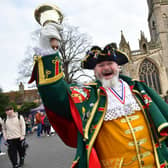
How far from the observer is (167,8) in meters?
39.2

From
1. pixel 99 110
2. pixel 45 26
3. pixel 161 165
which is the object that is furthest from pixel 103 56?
pixel 161 165

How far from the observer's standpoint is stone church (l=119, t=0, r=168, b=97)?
35.8m

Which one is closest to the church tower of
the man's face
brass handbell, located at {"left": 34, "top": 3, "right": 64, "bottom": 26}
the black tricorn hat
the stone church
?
the stone church

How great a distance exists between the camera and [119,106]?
2.22m

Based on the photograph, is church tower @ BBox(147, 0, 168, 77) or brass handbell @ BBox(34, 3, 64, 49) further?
church tower @ BBox(147, 0, 168, 77)

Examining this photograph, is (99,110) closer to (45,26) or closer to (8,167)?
(45,26)

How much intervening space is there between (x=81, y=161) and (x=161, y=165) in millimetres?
754

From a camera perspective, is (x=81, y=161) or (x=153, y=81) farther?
(x=153, y=81)

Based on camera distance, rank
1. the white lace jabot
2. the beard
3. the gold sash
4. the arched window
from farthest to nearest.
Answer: the arched window
the beard
the white lace jabot
the gold sash

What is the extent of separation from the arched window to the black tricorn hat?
34.8m

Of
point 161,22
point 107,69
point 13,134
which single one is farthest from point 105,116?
point 161,22

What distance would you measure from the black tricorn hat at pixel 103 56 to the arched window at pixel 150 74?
3485 centimetres

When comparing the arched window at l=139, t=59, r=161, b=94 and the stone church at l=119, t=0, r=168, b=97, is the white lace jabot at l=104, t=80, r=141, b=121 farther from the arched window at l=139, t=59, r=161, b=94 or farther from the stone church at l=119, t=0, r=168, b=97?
the arched window at l=139, t=59, r=161, b=94

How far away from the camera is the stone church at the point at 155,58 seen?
35781 millimetres
